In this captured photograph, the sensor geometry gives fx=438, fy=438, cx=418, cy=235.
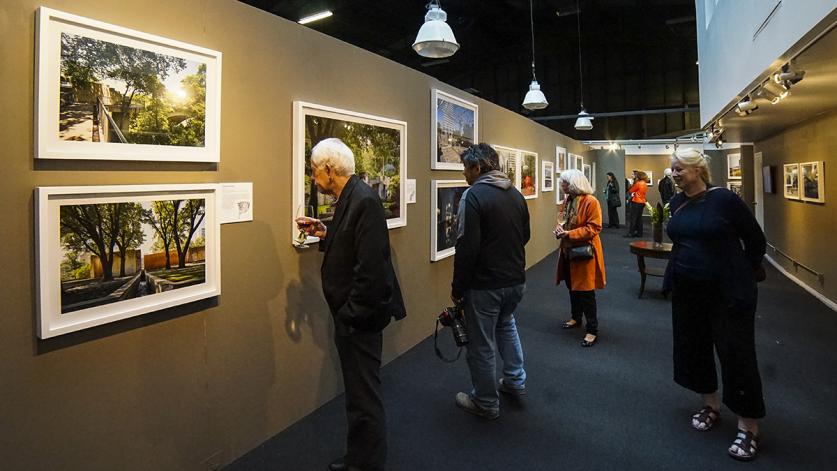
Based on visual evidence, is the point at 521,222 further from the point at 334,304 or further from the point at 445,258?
the point at 445,258

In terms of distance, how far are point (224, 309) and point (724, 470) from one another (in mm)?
2754

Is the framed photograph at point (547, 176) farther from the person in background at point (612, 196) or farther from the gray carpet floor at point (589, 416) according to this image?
the person in background at point (612, 196)

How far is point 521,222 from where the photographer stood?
285 centimetres

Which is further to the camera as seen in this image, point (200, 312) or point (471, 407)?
point (471, 407)

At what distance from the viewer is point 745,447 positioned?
240cm

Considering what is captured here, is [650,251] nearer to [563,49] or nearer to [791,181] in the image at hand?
[791,181]

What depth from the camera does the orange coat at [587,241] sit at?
3.96 m

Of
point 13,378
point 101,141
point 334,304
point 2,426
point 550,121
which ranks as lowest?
point 2,426

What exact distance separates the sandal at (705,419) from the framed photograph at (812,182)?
4.57 metres

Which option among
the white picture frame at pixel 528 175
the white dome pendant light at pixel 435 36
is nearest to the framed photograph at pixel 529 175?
the white picture frame at pixel 528 175

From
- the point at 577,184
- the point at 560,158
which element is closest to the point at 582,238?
the point at 577,184

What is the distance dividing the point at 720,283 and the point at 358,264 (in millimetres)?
1937

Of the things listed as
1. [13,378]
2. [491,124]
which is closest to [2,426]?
[13,378]

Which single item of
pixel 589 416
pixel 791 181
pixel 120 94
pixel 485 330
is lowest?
pixel 589 416
